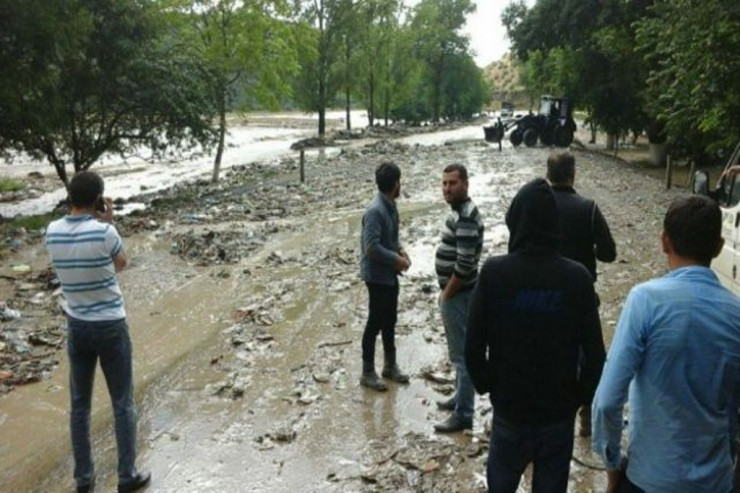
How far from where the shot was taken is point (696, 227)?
2041 mm

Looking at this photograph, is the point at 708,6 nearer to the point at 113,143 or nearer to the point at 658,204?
the point at 658,204

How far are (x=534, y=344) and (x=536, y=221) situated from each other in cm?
47

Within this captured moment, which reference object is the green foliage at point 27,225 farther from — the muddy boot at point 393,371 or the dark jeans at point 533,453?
the dark jeans at point 533,453

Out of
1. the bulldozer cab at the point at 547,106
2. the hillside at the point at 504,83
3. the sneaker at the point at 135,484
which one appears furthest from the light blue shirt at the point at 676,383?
the hillside at the point at 504,83

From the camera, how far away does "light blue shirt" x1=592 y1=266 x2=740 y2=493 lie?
201 cm

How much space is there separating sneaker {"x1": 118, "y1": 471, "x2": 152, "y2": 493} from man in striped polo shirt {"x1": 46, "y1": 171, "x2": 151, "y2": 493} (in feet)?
0.98

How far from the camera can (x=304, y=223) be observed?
12961mm

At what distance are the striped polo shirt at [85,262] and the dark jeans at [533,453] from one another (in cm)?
229

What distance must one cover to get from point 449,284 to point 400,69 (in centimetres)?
5289

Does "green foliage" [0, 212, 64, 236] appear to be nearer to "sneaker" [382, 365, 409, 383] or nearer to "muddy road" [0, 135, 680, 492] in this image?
"muddy road" [0, 135, 680, 492]

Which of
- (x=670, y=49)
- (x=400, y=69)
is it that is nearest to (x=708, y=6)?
(x=670, y=49)

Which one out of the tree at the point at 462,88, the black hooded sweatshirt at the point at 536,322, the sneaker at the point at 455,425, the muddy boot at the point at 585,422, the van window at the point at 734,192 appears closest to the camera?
the black hooded sweatshirt at the point at 536,322

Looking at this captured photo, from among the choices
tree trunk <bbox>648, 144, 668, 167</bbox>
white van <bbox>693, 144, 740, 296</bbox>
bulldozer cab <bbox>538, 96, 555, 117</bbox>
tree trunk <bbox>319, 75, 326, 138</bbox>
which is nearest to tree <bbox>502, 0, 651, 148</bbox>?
bulldozer cab <bbox>538, 96, 555, 117</bbox>

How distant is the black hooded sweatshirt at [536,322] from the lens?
2.40 m
